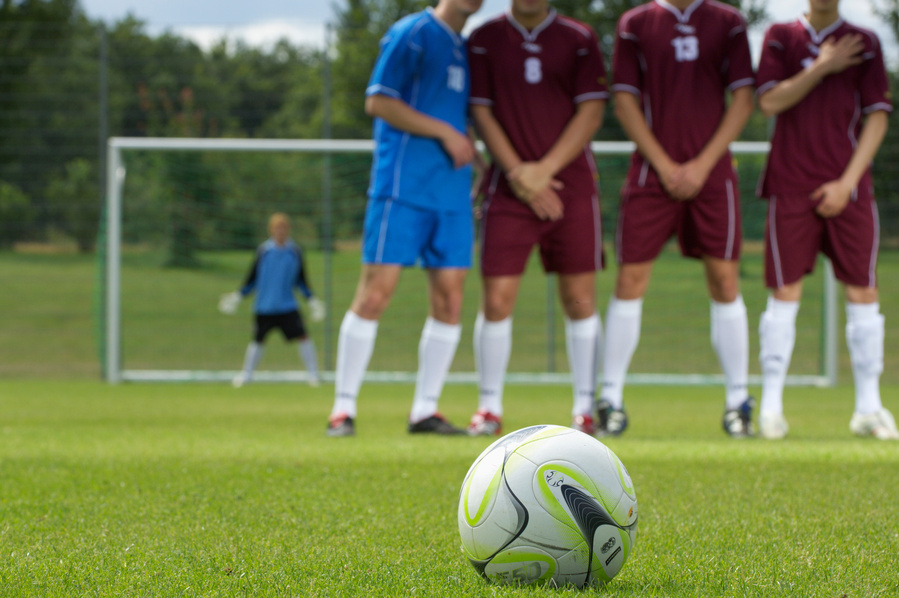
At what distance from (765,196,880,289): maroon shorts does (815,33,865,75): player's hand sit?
24.5 inches

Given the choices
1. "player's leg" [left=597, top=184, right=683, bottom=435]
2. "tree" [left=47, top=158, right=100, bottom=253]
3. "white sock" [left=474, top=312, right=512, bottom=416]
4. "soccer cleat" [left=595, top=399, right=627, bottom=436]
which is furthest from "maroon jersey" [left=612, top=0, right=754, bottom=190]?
"tree" [left=47, top=158, right=100, bottom=253]

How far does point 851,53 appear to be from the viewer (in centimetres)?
450

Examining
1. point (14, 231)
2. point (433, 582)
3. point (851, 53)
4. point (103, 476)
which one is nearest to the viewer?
point (433, 582)

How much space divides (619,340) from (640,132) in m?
1.03

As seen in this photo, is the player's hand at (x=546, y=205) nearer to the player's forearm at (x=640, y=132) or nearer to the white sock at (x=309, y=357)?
the player's forearm at (x=640, y=132)

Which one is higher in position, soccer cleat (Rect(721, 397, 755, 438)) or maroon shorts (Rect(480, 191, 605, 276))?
maroon shorts (Rect(480, 191, 605, 276))

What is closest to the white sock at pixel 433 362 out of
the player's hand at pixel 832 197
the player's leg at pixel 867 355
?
the player's hand at pixel 832 197

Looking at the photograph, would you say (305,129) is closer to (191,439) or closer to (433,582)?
(191,439)

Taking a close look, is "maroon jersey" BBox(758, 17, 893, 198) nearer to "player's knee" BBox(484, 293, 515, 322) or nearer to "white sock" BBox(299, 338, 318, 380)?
"player's knee" BBox(484, 293, 515, 322)


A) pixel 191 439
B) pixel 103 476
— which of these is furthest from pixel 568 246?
pixel 103 476

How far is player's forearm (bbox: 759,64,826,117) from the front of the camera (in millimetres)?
4500

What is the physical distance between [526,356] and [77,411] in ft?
21.8

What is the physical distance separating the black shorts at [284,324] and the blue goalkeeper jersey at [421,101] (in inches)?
225

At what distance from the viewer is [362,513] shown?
2.79 m
